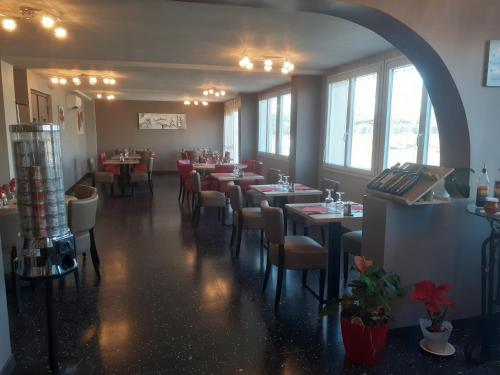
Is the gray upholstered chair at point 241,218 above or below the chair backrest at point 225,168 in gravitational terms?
below

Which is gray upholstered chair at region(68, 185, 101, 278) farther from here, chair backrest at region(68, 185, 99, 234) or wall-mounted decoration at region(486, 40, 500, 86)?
wall-mounted decoration at region(486, 40, 500, 86)

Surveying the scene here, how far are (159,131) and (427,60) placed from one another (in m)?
11.5

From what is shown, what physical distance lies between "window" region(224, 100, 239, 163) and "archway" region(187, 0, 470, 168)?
8847mm

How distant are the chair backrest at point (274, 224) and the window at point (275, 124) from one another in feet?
17.2

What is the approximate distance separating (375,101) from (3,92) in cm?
537

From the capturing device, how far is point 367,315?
2381 millimetres

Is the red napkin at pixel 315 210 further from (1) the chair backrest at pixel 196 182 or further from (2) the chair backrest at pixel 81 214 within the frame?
(1) the chair backrest at pixel 196 182

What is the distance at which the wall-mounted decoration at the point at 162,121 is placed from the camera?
42.8ft

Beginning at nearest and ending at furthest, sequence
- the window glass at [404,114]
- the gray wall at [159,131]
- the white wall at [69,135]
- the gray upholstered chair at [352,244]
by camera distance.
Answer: the gray upholstered chair at [352,244], the window glass at [404,114], the white wall at [69,135], the gray wall at [159,131]

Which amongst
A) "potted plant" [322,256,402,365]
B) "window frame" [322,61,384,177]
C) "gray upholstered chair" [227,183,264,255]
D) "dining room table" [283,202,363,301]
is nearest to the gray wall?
"window frame" [322,61,384,177]

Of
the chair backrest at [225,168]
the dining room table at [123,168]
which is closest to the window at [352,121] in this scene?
the chair backrest at [225,168]

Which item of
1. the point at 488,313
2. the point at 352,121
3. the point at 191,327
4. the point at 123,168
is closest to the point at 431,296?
the point at 488,313

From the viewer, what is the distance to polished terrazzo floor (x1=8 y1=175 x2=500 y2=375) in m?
2.41

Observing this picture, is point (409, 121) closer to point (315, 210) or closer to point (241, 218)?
point (315, 210)
